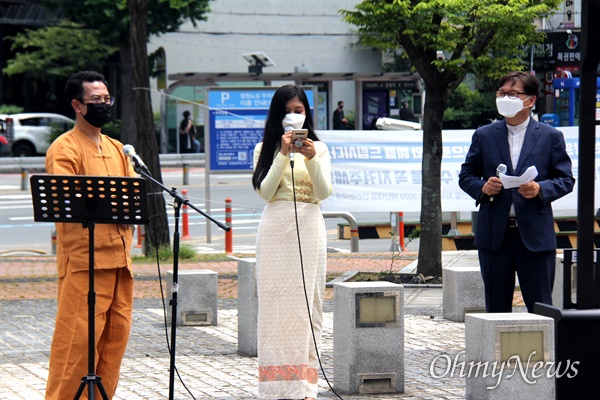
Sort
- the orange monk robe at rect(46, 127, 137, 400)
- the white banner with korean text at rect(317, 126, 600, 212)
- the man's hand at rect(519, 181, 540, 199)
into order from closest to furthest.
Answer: the orange monk robe at rect(46, 127, 137, 400), the man's hand at rect(519, 181, 540, 199), the white banner with korean text at rect(317, 126, 600, 212)

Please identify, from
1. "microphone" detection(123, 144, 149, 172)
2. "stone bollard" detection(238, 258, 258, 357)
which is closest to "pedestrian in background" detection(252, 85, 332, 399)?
"microphone" detection(123, 144, 149, 172)

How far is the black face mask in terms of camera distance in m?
6.42

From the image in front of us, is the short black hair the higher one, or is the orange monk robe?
the short black hair

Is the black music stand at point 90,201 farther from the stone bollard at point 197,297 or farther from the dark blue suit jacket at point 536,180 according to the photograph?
the stone bollard at point 197,297

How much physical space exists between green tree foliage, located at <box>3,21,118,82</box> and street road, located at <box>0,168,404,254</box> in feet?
27.8

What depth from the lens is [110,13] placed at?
126 ft

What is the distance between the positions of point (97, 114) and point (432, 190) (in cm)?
732

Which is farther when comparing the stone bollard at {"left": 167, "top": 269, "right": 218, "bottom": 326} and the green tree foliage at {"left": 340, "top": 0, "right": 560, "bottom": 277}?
the green tree foliage at {"left": 340, "top": 0, "right": 560, "bottom": 277}

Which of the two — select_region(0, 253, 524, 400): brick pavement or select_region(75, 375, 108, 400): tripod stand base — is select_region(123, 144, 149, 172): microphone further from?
select_region(0, 253, 524, 400): brick pavement

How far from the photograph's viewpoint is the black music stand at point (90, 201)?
5.95 meters

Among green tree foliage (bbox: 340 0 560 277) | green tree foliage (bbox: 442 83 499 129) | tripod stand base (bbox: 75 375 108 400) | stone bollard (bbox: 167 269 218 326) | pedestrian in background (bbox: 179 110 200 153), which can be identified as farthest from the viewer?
pedestrian in background (bbox: 179 110 200 153)

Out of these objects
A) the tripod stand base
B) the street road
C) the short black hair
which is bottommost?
the street road

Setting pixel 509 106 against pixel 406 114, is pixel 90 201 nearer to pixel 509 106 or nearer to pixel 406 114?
pixel 509 106

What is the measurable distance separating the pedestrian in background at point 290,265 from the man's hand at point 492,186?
3.36ft
